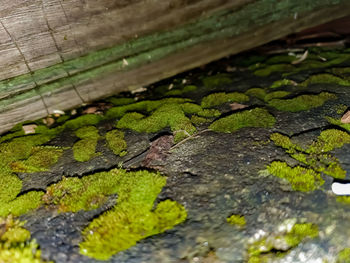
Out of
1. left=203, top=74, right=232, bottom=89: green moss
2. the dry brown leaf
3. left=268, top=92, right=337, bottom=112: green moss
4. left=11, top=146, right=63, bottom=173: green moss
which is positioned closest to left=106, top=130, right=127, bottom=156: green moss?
left=11, top=146, right=63, bottom=173: green moss

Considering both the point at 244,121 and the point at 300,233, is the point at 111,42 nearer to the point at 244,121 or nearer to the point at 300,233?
the point at 244,121

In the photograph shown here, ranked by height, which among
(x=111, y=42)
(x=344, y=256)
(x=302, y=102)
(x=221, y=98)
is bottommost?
(x=344, y=256)

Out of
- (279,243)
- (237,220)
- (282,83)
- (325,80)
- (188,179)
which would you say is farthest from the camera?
(282,83)

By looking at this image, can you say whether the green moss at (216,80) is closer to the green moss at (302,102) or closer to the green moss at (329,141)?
the green moss at (302,102)

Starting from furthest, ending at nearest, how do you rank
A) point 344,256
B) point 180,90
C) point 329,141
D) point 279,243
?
point 180,90, point 329,141, point 279,243, point 344,256

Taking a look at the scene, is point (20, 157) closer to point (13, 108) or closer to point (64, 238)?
point (13, 108)

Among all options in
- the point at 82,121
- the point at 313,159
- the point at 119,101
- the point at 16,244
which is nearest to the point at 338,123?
the point at 313,159

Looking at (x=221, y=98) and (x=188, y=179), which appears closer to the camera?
(x=188, y=179)

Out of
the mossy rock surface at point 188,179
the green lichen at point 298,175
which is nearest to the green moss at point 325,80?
the mossy rock surface at point 188,179
